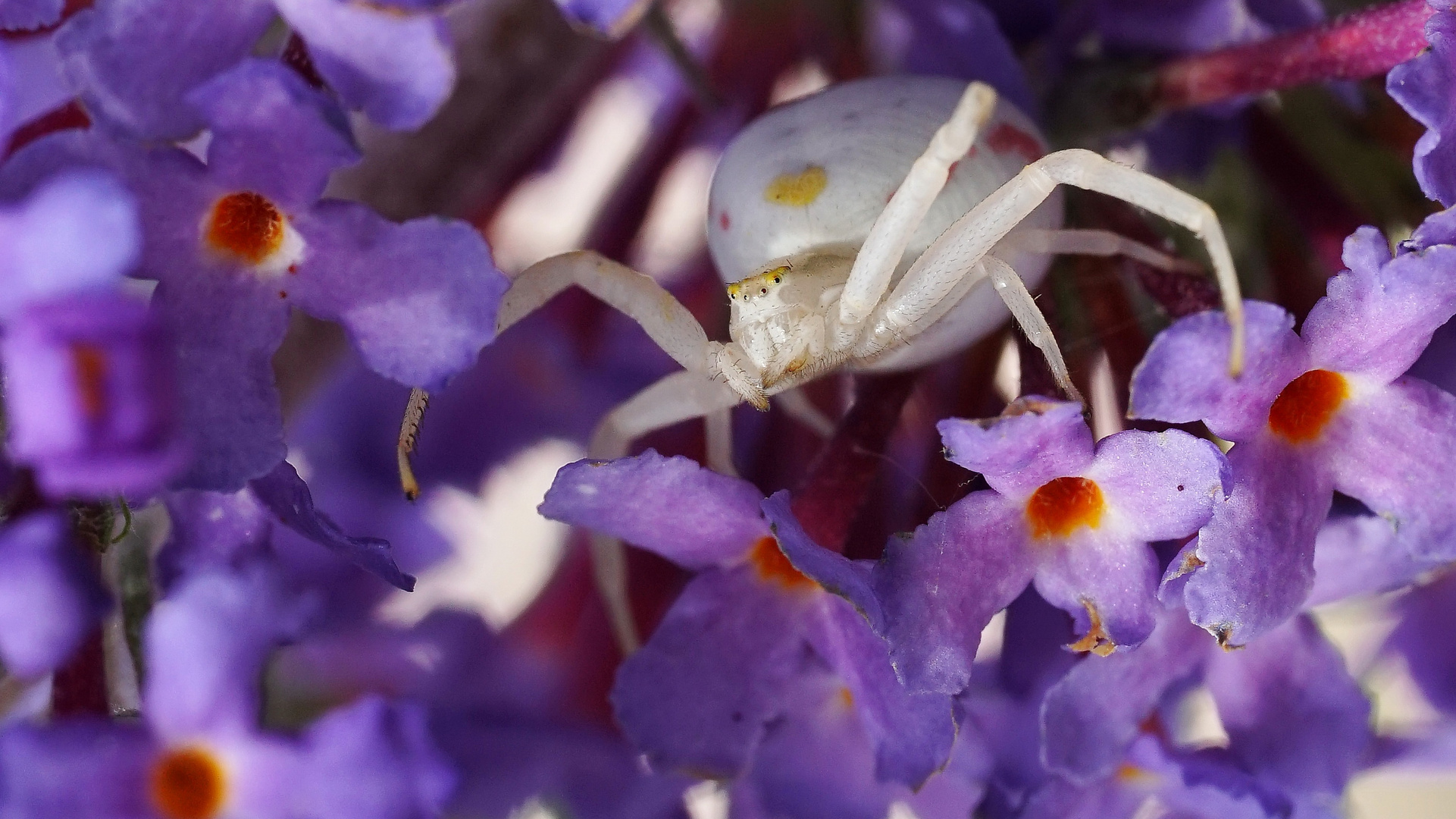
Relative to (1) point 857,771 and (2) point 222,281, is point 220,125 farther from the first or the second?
(1) point 857,771

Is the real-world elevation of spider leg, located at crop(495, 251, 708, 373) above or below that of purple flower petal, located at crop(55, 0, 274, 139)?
below

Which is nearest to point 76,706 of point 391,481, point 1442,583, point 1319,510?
point 391,481

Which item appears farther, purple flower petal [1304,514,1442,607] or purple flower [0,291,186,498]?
purple flower petal [1304,514,1442,607]

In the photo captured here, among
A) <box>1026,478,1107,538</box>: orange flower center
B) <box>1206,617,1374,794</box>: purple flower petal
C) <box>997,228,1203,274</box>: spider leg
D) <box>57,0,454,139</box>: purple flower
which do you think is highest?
<box>57,0,454,139</box>: purple flower

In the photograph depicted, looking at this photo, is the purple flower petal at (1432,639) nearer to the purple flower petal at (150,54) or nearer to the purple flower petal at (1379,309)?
the purple flower petal at (1379,309)

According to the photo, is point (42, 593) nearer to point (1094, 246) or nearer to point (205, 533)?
point (205, 533)

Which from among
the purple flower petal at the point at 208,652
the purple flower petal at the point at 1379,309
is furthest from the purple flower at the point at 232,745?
the purple flower petal at the point at 1379,309

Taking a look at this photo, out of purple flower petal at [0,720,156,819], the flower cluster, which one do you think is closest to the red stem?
the flower cluster

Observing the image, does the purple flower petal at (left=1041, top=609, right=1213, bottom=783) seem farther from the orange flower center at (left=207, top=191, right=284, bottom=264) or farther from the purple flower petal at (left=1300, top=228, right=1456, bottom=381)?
the orange flower center at (left=207, top=191, right=284, bottom=264)
